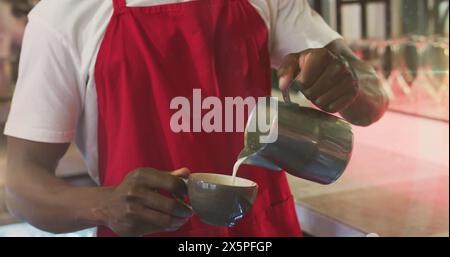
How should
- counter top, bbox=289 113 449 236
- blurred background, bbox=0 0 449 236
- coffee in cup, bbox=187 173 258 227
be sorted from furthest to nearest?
counter top, bbox=289 113 449 236
blurred background, bbox=0 0 449 236
coffee in cup, bbox=187 173 258 227

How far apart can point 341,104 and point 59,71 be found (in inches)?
14.9

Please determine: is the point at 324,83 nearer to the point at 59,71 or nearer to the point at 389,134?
the point at 59,71

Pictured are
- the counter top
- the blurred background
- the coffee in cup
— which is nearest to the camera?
the coffee in cup

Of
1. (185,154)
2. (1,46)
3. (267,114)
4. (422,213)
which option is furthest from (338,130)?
(422,213)

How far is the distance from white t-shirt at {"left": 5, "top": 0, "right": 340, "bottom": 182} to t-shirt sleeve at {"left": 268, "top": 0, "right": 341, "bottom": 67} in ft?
0.56

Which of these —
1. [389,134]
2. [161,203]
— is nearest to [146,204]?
[161,203]

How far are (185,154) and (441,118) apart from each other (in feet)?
3.25

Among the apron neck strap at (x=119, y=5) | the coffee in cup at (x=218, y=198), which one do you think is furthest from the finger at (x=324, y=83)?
the apron neck strap at (x=119, y=5)

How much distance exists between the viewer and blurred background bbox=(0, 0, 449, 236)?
97cm

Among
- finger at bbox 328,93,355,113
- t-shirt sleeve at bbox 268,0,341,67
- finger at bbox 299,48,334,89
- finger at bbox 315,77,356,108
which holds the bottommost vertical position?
finger at bbox 328,93,355,113

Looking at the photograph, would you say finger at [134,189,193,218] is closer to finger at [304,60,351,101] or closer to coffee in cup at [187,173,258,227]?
coffee in cup at [187,173,258,227]

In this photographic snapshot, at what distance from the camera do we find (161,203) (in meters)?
0.88

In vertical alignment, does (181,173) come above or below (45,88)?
below

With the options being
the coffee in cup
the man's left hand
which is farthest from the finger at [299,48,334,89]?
A: the coffee in cup
